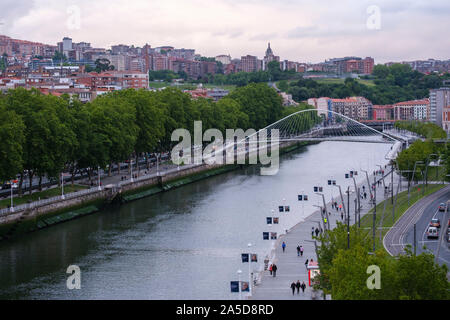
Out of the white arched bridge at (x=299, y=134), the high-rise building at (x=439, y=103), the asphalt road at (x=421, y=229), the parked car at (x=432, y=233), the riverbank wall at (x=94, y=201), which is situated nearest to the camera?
the asphalt road at (x=421, y=229)

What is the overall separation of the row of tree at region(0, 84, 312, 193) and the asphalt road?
17.0 m

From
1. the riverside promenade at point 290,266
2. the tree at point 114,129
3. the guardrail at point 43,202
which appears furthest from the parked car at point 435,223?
the tree at point 114,129

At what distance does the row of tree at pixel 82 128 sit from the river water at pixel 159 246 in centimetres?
339

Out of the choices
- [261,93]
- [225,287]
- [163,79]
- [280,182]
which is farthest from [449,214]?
[163,79]

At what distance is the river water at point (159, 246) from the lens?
2677 cm

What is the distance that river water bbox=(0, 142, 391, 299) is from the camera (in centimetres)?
2677

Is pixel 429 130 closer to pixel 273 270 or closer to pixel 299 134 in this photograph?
pixel 299 134

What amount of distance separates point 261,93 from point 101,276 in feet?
226

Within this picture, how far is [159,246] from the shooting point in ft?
109

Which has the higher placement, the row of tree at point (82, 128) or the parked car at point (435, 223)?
the row of tree at point (82, 128)

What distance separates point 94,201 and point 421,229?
60.6ft

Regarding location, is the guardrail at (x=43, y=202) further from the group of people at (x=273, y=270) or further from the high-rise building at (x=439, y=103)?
the high-rise building at (x=439, y=103)

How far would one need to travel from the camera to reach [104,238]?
35312mm

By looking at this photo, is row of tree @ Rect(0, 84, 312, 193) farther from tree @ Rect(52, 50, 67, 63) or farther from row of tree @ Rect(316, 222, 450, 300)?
tree @ Rect(52, 50, 67, 63)
